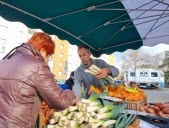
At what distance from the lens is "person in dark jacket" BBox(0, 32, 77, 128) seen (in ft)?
5.14

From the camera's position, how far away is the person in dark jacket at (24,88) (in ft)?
5.14

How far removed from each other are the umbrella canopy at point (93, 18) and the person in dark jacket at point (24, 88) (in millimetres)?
1296

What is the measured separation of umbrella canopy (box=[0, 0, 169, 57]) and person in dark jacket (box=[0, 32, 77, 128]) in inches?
51.0

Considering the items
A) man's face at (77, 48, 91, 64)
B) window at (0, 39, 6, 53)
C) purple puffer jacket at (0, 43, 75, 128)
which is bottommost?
purple puffer jacket at (0, 43, 75, 128)

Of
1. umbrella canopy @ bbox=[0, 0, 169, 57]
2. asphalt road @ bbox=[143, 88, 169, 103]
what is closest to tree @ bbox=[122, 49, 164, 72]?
asphalt road @ bbox=[143, 88, 169, 103]

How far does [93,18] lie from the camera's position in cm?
341

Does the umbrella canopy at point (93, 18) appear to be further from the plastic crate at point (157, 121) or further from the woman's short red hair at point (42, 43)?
the plastic crate at point (157, 121)

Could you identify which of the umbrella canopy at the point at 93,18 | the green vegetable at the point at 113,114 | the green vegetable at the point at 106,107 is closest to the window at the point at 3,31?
the umbrella canopy at the point at 93,18

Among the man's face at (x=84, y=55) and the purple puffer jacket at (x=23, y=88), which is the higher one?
the man's face at (x=84, y=55)

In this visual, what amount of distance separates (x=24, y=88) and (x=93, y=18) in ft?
6.93

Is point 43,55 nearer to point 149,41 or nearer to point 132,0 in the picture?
point 132,0

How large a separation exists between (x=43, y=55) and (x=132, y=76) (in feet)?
114

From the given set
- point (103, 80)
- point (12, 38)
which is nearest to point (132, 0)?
point (103, 80)

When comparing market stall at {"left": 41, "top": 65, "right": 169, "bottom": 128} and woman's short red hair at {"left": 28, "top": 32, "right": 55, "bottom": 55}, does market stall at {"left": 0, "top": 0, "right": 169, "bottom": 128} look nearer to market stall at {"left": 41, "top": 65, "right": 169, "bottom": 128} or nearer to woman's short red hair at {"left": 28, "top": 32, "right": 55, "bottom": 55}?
market stall at {"left": 41, "top": 65, "right": 169, "bottom": 128}
